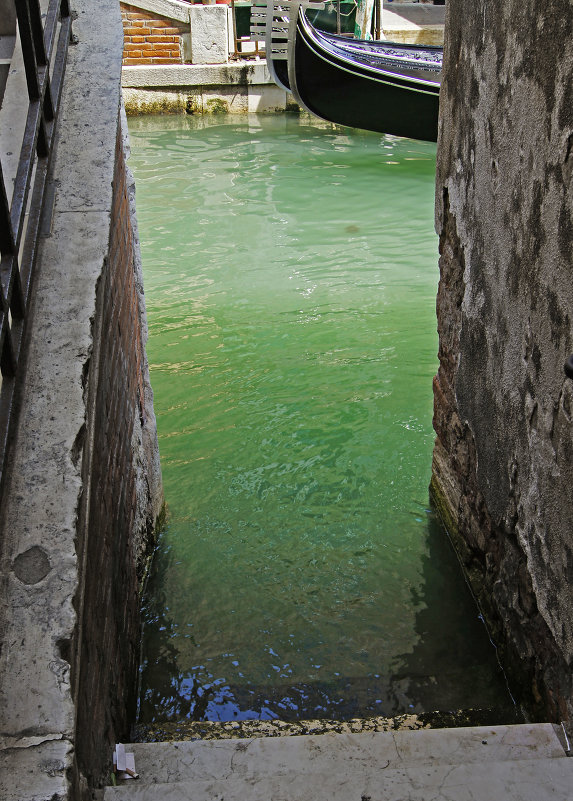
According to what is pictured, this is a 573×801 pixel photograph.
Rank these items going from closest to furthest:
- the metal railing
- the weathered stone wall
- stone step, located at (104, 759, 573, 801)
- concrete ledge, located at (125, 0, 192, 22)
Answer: stone step, located at (104, 759, 573, 801)
the metal railing
the weathered stone wall
concrete ledge, located at (125, 0, 192, 22)

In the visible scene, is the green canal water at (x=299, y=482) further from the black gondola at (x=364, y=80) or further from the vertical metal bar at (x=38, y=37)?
the black gondola at (x=364, y=80)

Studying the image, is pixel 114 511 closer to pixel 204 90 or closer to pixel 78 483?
pixel 78 483

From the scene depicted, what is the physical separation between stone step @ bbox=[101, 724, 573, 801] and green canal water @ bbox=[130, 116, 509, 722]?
552 mm

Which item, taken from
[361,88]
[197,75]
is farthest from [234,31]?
[361,88]

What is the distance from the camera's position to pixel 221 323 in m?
5.16

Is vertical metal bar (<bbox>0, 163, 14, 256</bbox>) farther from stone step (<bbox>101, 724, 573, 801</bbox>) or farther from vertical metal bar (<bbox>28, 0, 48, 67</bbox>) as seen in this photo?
stone step (<bbox>101, 724, 573, 801</bbox>)

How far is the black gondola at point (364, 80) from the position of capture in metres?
8.82

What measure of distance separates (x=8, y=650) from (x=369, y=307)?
14.1 ft

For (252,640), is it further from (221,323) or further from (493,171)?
(221,323)

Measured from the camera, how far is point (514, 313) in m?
2.12

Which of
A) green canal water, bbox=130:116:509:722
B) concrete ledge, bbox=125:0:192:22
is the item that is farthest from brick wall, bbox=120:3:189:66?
green canal water, bbox=130:116:509:722

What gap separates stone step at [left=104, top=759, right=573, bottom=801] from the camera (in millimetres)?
1549

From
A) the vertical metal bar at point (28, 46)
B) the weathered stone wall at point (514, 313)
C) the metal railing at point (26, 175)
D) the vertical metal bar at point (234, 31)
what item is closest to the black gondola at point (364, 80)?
the vertical metal bar at point (234, 31)

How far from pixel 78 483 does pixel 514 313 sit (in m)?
1.19
